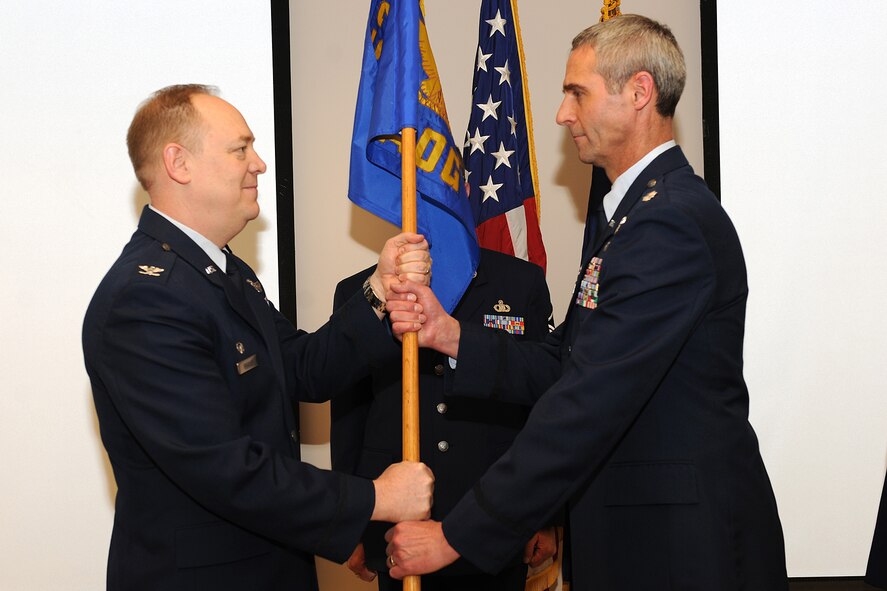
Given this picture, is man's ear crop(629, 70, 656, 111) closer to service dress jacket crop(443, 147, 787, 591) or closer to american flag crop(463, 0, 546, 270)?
service dress jacket crop(443, 147, 787, 591)

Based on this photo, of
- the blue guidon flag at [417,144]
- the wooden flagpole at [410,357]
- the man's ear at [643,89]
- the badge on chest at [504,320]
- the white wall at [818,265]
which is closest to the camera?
the man's ear at [643,89]

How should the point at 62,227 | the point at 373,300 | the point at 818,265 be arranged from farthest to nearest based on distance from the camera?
the point at 818,265 → the point at 62,227 → the point at 373,300

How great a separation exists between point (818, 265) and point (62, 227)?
2.87 m

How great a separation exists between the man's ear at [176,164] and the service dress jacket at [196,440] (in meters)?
0.11

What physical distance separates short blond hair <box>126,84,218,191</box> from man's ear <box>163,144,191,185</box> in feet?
0.07

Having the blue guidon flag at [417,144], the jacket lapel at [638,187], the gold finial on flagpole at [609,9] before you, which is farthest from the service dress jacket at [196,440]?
the gold finial on flagpole at [609,9]

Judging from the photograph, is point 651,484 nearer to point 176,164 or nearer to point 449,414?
point 449,414

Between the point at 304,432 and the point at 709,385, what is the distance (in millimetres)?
2027

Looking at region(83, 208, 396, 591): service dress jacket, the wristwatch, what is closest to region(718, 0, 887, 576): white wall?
the wristwatch

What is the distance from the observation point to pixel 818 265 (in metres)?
3.41

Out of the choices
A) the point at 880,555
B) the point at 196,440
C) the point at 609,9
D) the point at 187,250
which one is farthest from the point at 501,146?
the point at 880,555

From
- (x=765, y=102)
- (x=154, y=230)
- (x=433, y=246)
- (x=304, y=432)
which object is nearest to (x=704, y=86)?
(x=765, y=102)

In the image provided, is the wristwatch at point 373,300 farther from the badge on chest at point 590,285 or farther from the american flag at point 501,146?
the american flag at point 501,146

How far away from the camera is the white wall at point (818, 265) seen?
337cm
